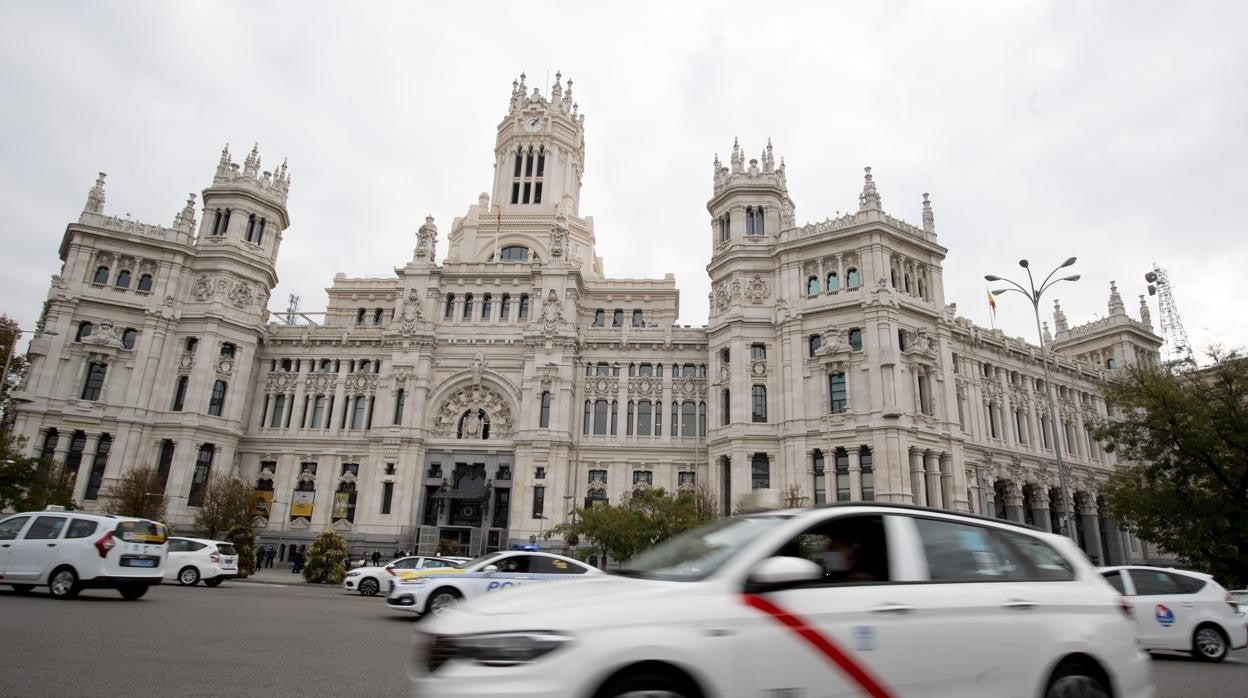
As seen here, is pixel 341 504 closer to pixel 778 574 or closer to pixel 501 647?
pixel 501 647

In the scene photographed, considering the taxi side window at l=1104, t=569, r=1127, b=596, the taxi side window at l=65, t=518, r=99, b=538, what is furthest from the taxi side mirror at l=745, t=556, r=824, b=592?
the taxi side window at l=65, t=518, r=99, b=538

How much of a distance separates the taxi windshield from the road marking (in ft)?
1.36

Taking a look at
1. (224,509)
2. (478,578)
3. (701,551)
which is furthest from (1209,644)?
(224,509)

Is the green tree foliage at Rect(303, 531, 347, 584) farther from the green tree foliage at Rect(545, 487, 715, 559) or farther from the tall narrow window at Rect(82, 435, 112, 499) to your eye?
the tall narrow window at Rect(82, 435, 112, 499)

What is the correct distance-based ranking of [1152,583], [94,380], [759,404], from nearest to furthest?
[1152,583] < [759,404] < [94,380]

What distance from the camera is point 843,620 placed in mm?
4840

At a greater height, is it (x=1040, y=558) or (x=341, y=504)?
(x=341, y=504)

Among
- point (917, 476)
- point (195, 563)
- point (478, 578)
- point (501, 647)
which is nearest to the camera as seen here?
point (501, 647)

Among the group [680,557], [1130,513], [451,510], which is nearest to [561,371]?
[451,510]

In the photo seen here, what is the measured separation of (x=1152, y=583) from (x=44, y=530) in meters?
23.1

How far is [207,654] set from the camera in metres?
9.47

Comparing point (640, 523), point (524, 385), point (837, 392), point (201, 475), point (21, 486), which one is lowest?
point (640, 523)

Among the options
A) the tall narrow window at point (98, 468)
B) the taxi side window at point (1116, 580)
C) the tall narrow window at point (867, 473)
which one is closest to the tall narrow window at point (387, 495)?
the tall narrow window at point (98, 468)

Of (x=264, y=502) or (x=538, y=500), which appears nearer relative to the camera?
(x=538, y=500)
